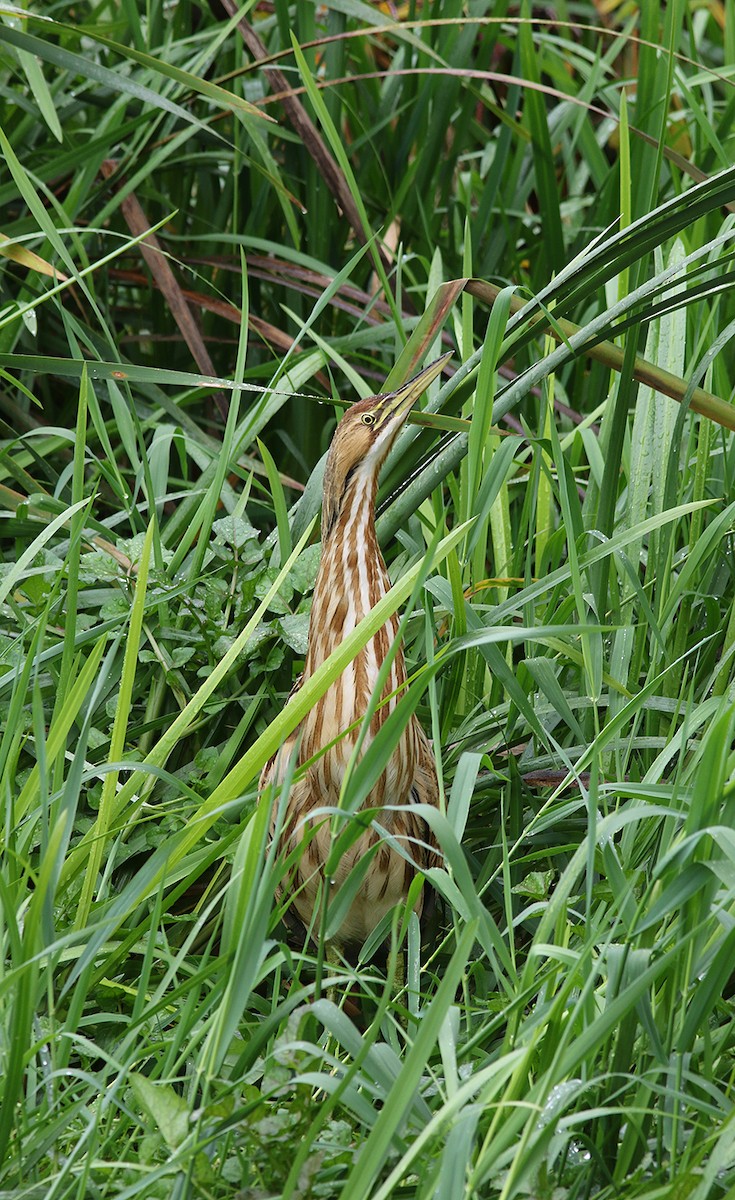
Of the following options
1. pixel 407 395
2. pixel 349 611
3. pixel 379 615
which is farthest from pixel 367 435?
pixel 379 615

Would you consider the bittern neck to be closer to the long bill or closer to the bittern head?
the bittern head

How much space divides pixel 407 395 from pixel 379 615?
649 millimetres

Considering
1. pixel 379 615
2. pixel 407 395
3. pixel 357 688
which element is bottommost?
pixel 357 688

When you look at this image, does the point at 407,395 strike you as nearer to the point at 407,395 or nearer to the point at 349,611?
the point at 407,395

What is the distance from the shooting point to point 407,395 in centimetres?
244

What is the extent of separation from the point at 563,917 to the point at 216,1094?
1.72 feet

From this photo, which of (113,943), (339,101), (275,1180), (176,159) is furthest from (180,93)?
(275,1180)

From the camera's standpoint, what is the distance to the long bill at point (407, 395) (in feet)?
7.93

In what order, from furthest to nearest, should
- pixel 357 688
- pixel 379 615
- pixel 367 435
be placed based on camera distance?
pixel 367 435 < pixel 357 688 < pixel 379 615

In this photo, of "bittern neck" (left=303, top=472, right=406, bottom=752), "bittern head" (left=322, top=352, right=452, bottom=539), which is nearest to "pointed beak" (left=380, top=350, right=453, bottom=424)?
"bittern head" (left=322, top=352, right=452, bottom=539)

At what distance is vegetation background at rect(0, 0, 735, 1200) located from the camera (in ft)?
5.32

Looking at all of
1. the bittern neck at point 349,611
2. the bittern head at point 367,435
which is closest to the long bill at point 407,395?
the bittern head at point 367,435

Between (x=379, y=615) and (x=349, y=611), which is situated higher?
(x=379, y=615)

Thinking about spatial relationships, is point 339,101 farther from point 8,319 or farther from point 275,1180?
point 275,1180
